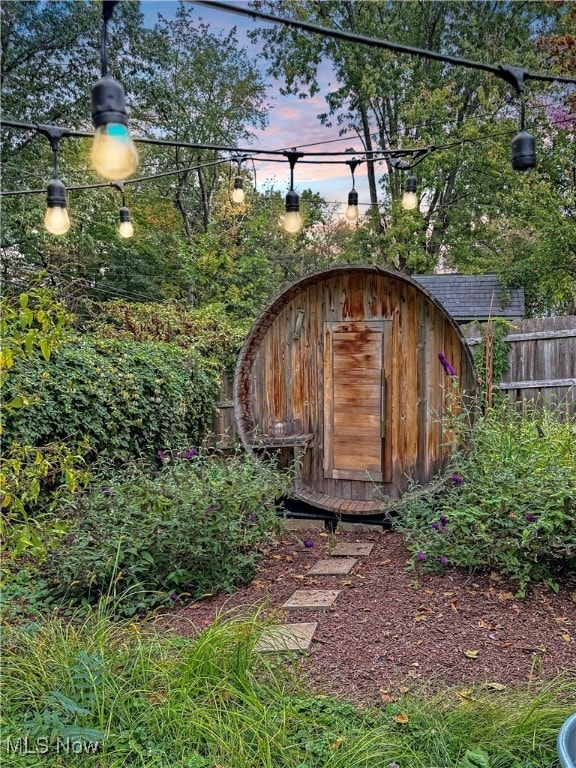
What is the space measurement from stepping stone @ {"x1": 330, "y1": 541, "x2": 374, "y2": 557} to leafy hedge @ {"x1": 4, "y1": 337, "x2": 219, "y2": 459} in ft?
6.04

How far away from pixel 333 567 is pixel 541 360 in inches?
117

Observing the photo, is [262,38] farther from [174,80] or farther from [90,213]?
[90,213]

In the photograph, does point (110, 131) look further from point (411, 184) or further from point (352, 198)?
point (411, 184)

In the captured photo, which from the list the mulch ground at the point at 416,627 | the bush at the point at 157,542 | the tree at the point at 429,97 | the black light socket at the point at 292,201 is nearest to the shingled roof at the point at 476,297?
the tree at the point at 429,97

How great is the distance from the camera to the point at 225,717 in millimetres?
1931

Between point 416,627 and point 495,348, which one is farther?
point 495,348

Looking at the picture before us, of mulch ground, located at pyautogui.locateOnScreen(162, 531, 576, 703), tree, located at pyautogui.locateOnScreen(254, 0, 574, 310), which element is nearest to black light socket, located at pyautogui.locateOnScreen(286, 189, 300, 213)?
mulch ground, located at pyautogui.locateOnScreen(162, 531, 576, 703)

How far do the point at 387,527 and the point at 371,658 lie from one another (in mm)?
2381

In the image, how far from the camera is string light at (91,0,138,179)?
1378mm

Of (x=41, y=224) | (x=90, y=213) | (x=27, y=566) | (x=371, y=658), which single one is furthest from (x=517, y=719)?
(x=90, y=213)

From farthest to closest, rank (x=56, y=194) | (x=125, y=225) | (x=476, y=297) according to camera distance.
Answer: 1. (x=476, y=297)
2. (x=125, y=225)
3. (x=56, y=194)

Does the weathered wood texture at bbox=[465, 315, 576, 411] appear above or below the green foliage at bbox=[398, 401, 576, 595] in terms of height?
above

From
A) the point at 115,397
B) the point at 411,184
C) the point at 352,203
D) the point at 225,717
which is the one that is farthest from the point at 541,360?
the point at 225,717

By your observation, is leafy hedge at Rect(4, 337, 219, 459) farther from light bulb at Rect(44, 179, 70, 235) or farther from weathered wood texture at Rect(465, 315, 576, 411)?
weathered wood texture at Rect(465, 315, 576, 411)
